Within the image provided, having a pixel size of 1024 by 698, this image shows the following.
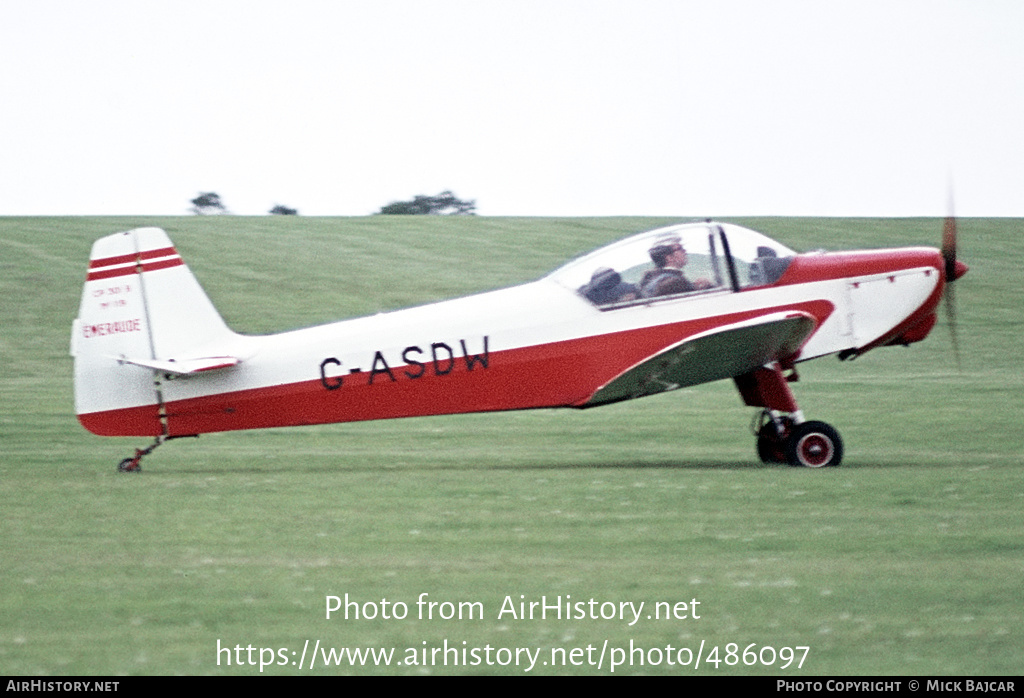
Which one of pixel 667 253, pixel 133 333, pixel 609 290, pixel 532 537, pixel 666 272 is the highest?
pixel 667 253

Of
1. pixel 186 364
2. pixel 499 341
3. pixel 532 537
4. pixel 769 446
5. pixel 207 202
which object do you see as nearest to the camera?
pixel 532 537

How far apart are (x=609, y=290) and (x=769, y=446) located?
2163 mm

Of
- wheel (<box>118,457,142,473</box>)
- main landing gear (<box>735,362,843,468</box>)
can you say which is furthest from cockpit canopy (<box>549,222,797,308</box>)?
wheel (<box>118,457,142,473</box>)

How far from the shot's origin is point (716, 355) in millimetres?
11445

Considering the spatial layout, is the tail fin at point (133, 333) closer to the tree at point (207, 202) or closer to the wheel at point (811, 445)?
the wheel at point (811, 445)

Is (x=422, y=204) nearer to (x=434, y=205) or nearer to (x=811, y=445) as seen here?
(x=434, y=205)

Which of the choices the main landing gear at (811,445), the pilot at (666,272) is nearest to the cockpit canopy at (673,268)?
the pilot at (666,272)

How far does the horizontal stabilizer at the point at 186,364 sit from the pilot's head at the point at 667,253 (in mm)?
3747

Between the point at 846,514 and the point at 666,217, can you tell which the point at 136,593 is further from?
the point at 666,217

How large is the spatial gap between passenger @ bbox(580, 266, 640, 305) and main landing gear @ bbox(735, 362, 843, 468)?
4.55 ft

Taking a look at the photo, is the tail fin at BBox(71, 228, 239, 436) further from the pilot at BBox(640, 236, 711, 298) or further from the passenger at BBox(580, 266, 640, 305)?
the pilot at BBox(640, 236, 711, 298)

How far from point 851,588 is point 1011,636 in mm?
1024

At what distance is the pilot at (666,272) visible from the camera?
11.6 m

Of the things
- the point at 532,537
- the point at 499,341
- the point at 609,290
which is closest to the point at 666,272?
the point at 609,290
